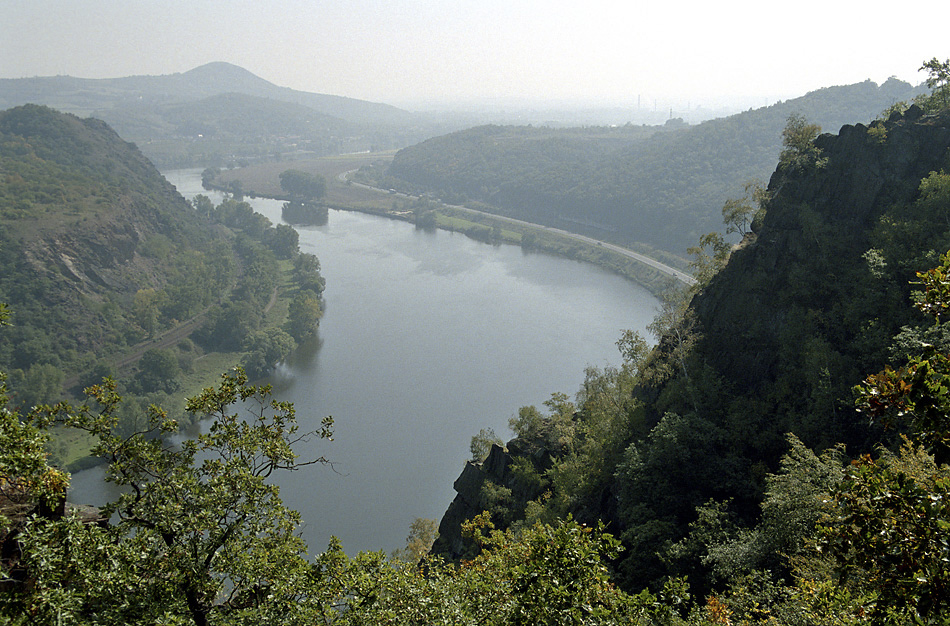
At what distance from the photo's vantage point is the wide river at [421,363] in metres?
42.2

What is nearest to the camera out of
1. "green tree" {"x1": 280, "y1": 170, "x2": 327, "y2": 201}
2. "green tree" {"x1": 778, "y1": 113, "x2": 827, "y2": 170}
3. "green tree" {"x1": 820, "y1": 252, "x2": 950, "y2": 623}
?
"green tree" {"x1": 820, "y1": 252, "x2": 950, "y2": 623}

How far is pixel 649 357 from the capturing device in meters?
27.0

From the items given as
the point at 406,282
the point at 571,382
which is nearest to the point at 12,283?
the point at 406,282

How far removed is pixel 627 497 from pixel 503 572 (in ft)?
37.6

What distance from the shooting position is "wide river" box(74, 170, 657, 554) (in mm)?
42250

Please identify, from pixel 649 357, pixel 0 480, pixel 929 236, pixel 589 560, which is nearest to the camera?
pixel 0 480

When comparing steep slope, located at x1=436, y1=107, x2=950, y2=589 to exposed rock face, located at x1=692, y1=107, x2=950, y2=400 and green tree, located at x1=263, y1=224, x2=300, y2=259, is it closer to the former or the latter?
exposed rock face, located at x1=692, y1=107, x2=950, y2=400

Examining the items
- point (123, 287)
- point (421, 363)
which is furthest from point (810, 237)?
point (123, 287)

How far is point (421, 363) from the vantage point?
200 feet

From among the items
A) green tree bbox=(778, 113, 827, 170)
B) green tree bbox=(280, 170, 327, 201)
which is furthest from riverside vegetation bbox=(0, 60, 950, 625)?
green tree bbox=(280, 170, 327, 201)

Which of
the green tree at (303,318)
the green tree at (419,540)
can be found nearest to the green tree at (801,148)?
the green tree at (419,540)

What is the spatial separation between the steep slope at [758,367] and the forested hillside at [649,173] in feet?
229

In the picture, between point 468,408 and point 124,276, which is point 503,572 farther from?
point 124,276

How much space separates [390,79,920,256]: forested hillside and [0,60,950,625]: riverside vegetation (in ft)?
231
